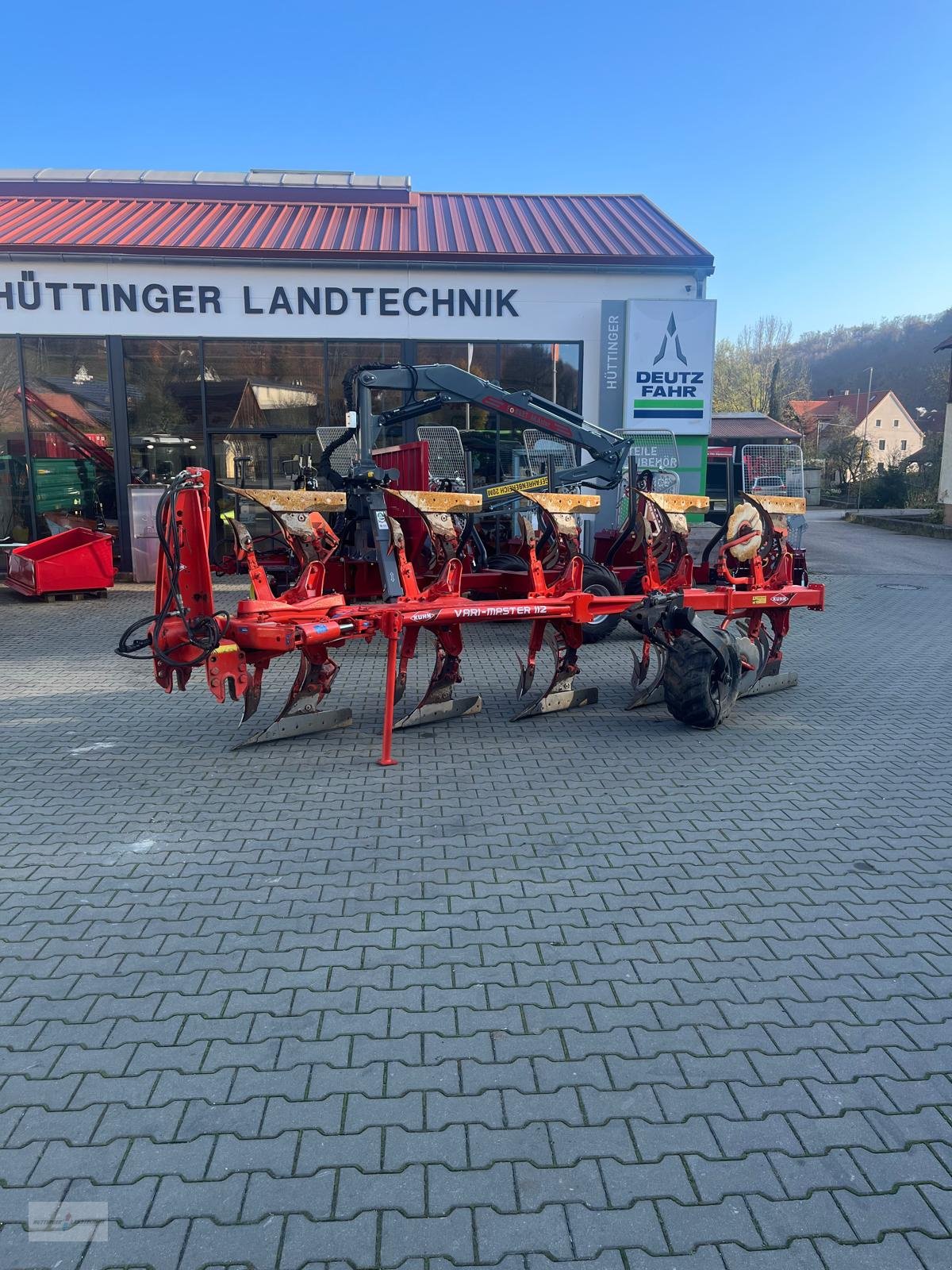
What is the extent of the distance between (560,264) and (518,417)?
5.62m

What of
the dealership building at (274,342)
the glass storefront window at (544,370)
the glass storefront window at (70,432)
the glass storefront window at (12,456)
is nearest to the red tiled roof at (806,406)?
the dealership building at (274,342)

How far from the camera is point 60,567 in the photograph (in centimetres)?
1256

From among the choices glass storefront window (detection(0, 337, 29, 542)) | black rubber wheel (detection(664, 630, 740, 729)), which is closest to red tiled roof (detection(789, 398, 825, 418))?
glass storefront window (detection(0, 337, 29, 542))

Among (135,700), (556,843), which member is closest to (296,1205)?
(556,843)

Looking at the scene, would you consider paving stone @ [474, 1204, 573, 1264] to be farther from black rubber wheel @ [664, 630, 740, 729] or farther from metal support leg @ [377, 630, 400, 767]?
black rubber wheel @ [664, 630, 740, 729]

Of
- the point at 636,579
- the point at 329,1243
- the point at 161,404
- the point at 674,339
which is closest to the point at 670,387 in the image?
the point at 674,339

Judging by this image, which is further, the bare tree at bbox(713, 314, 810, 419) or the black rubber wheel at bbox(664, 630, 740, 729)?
the bare tree at bbox(713, 314, 810, 419)

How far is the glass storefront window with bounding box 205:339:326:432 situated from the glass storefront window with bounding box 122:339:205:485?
0.29 meters

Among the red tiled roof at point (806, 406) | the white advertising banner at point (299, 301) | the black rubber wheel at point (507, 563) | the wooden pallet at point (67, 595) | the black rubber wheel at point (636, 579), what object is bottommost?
the wooden pallet at point (67, 595)

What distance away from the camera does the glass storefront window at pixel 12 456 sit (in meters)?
14.4

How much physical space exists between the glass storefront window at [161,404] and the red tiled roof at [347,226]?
1.49m

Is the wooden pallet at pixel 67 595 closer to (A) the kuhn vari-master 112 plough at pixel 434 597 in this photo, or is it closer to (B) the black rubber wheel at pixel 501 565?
(A) the kuhn vari-master 112 plough at pixel 434 597

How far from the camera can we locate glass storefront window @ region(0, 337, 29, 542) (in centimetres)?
1439

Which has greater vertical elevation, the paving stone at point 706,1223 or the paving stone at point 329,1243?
the paving stone at point 706,1223
